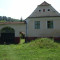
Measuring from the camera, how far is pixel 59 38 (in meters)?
30.8

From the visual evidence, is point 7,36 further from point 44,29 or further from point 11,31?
point 44,29

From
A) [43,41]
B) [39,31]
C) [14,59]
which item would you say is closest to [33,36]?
[39,31]

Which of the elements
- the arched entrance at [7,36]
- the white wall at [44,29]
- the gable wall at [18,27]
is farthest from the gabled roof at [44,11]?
the arched entrance at [7,36]

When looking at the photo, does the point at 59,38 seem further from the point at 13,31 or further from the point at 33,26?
the point at 13,31

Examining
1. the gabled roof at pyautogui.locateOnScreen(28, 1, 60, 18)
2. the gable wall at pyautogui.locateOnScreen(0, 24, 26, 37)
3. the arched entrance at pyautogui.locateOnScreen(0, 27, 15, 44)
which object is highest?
the gabled roof at pyautogui.locateOnScreen(28, 1, 60, 18)

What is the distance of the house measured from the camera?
31002mm

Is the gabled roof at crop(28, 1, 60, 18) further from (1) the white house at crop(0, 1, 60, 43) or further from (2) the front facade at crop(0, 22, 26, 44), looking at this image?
(2) the front facade at crop(0, 22, 26, 44)

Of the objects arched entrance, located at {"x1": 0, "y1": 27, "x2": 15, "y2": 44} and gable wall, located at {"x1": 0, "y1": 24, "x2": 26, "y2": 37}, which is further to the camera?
arched entrance, located at {"x1": 0, "y1": 27, "x2": 15, "y2": 44}

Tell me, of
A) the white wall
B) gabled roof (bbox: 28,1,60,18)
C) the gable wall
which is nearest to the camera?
the white wall

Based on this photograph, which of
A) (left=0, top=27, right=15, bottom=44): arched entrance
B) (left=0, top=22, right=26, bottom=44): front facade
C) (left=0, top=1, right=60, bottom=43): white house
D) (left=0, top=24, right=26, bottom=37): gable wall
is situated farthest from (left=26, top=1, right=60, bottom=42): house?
(left=0, top=27, right=15, bottom=44): arched entrance

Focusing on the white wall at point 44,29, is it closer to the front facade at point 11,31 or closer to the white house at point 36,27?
the white house at point 36,27

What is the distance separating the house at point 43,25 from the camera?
31002mm

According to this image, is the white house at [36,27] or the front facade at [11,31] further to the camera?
the front facade at [11,31]

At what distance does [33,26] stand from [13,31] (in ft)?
11.6
